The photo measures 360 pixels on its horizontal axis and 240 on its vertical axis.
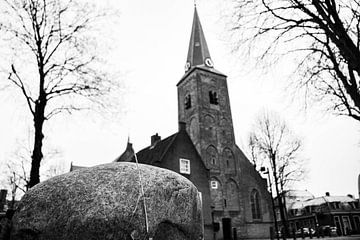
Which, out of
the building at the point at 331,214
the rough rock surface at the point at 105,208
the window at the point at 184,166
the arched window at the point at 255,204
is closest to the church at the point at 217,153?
the arched window at the point at 255,204

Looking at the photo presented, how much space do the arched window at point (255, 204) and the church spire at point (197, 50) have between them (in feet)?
63.3

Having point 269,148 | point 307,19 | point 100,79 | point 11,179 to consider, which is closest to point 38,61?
point 100,79

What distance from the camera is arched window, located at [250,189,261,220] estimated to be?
111 ft

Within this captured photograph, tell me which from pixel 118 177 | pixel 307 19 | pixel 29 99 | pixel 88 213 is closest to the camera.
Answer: pixel 88 213

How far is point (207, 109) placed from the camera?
121ft

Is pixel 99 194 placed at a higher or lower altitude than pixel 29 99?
lower

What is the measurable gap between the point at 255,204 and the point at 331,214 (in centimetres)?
2317

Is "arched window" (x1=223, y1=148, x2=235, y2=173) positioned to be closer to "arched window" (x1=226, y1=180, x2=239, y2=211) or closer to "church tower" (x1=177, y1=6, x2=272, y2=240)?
"church tower" (x1=177, y1=6, x2=272, y2=240)

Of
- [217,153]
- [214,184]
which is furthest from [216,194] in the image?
[217,153]

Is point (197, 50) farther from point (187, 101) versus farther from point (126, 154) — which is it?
point (126, 154)

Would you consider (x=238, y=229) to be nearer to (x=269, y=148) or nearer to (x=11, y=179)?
(x=269, y=148)

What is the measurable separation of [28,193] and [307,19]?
7.20 m

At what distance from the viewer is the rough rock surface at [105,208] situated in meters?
3.84

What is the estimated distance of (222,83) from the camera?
40.8m
